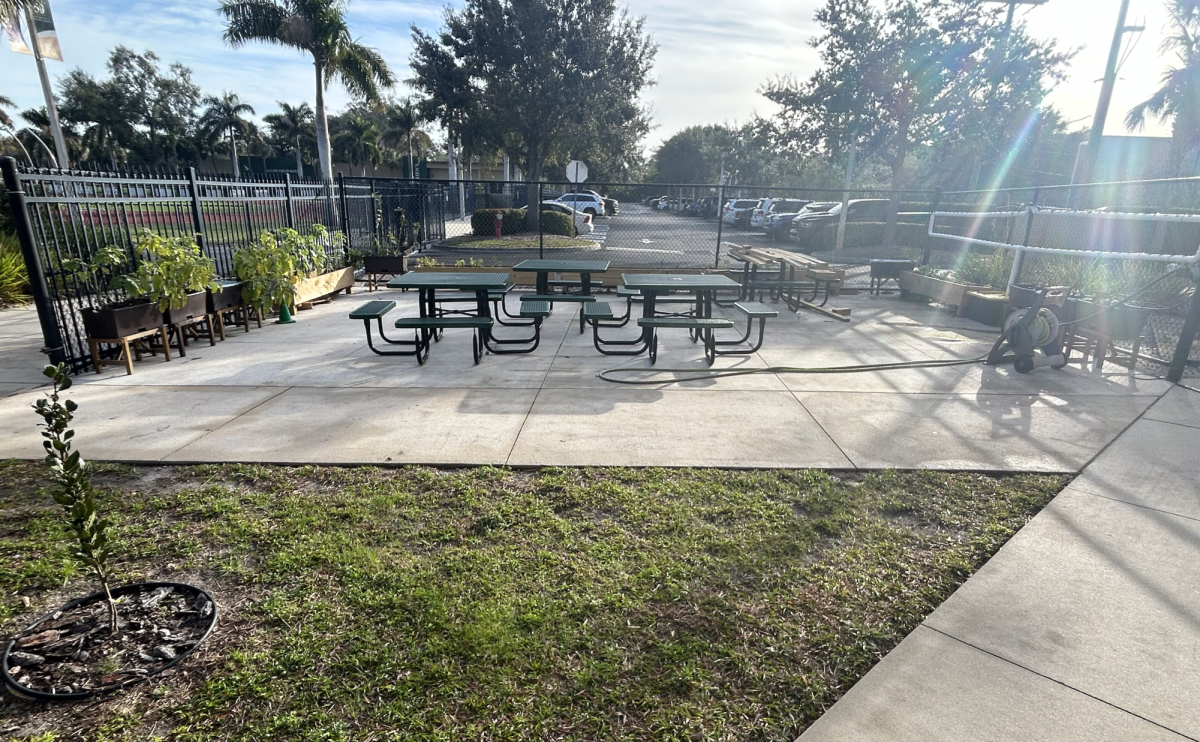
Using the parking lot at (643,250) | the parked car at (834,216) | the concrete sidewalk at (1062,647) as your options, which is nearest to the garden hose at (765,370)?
the concrete sidewalk at (1062,647)

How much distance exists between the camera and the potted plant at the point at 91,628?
2.10 m

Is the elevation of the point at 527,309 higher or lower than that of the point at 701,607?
higher

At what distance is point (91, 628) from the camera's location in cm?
237

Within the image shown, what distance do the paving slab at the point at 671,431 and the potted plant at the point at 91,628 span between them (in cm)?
195

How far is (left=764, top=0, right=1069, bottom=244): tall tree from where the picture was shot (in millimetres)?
18641

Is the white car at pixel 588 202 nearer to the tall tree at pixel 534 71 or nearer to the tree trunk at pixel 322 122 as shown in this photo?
the tall tree at pixel 534 71

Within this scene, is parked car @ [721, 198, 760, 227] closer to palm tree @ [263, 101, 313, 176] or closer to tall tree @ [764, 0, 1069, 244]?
tall tree @ [764, 0, 1069, 244]

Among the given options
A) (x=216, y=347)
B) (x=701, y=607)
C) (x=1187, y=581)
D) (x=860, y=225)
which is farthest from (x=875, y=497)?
(x=860, y=225)

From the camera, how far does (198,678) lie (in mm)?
Result: 2162

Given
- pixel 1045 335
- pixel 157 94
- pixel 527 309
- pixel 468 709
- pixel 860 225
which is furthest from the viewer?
pixel 157 94

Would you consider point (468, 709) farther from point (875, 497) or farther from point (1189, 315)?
point (1189, 315)

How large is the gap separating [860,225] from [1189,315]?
1594 centimetres

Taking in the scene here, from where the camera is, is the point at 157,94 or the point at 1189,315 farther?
the point at 157,94

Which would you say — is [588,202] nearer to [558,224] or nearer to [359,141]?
[558,224]
